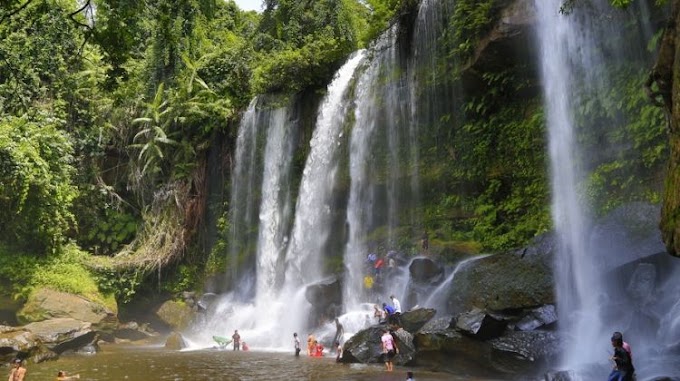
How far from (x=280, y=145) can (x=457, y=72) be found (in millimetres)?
8073

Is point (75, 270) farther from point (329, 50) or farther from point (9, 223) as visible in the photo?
point (329, 50)

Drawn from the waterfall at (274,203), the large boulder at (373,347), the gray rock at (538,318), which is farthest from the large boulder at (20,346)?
the gray rock at (538,318)

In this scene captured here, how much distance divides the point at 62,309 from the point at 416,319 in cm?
1189

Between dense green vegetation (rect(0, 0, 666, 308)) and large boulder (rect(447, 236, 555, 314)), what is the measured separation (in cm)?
221

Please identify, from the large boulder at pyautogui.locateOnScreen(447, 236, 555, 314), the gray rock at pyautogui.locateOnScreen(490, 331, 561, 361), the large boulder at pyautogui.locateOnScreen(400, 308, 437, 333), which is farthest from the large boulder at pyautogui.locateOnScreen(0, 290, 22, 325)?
the gray rock at pyautogui.locateOnScreen(490, 331, 561, 361)

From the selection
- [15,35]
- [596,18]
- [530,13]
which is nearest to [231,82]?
[15,35]

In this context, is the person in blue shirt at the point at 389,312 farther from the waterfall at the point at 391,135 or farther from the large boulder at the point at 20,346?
the large boulder at the point at 20,346

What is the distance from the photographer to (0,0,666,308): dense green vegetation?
1367 cm

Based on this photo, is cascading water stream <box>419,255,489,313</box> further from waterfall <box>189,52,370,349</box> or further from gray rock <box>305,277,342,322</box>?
waterfall <box>189,52,370,349</box>

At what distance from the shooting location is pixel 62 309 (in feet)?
55.7

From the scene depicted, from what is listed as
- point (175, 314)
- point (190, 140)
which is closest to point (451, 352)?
point (175, 314)

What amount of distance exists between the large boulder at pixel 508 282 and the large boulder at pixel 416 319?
1.90 feet

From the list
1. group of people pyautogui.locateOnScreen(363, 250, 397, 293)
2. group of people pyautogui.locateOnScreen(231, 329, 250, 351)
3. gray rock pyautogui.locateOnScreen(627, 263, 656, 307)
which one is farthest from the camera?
group of people pyautogui.locateOnScreen(363, 250, 397, 293)

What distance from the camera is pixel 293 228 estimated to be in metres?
19.1
